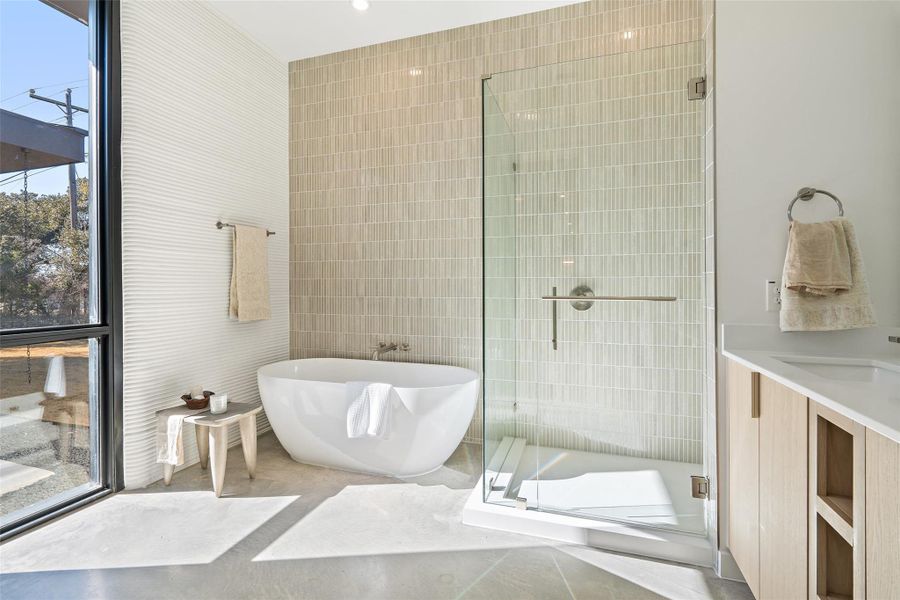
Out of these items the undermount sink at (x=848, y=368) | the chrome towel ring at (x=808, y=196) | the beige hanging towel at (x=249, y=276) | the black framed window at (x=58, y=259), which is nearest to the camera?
the undermount sink at (x=848, y=368)

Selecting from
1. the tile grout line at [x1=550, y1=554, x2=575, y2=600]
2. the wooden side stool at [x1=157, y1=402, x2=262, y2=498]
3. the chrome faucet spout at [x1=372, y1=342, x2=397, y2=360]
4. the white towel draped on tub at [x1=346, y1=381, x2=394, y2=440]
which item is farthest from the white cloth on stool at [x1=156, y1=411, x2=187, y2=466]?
the tile grout line at [x1=550, y1=554, x2=575, y2=600]

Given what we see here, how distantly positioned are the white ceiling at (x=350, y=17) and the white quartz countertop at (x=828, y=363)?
236cm

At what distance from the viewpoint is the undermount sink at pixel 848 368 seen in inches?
55.9

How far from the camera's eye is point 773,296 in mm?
1664

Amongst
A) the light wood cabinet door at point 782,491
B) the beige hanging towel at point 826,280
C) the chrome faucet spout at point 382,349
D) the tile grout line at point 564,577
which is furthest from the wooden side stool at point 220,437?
the beige hanging towel at point 826,280

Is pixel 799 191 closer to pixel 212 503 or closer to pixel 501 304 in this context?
pixel 501 304

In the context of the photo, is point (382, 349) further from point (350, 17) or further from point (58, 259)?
point (350, 17)

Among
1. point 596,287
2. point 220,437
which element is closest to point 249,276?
point 220,437

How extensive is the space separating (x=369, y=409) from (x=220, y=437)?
0.80 metres

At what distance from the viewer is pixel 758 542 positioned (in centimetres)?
141

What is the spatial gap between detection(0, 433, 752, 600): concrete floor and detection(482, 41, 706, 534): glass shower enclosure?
26 centimetres

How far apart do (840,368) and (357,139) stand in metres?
3.11

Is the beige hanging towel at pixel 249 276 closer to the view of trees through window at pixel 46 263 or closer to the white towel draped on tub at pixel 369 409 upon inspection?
the view of trees through window at pixel 46 263

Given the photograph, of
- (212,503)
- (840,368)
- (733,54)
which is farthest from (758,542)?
(212,503)
